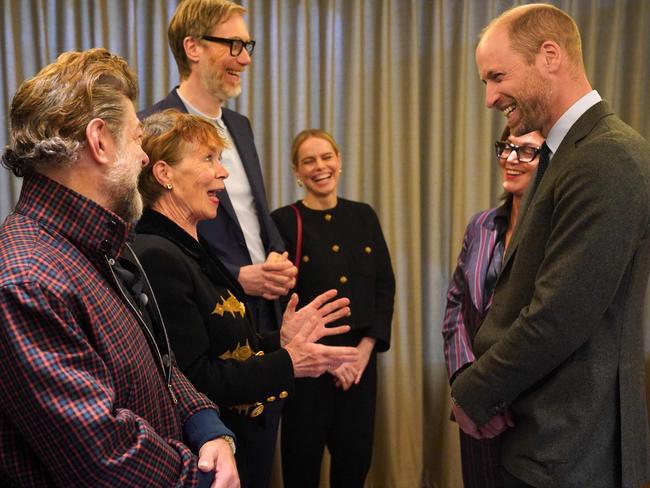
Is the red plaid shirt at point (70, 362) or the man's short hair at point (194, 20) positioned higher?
the man's short hair at point (194, 20)

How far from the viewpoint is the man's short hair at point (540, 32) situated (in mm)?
1711

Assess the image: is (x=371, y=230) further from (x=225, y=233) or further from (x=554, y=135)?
(x=554, y=135)

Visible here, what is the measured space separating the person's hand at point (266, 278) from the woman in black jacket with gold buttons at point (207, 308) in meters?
0.28

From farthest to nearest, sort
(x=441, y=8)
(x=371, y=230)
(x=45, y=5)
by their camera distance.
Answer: (x=441, y=8) → (x=45, y=5) → (x=371, y=230)

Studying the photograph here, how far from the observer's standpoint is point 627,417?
1.54 metres

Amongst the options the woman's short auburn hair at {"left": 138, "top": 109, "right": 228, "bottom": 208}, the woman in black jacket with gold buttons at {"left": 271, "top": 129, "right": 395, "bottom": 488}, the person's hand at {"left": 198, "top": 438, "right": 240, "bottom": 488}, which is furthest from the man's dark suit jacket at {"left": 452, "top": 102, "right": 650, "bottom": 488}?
the woman in black jacket with gold buttons at {"left": 271, "top": 129, "right": 395, "bottom": 488}

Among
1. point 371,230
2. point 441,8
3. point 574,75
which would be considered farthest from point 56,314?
point 441,8

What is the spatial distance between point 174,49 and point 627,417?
187 cm

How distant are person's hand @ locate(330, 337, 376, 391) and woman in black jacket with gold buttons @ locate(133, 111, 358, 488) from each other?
76 cm

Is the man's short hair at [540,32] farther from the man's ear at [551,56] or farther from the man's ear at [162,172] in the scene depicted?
the man's ear at [162,172]

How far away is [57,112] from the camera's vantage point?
1.25m

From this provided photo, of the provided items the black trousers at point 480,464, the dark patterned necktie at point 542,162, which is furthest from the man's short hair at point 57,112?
the black trousers at point 480,464

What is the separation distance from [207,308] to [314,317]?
335 mm

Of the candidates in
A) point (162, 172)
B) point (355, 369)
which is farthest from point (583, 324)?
point (355, 369)
